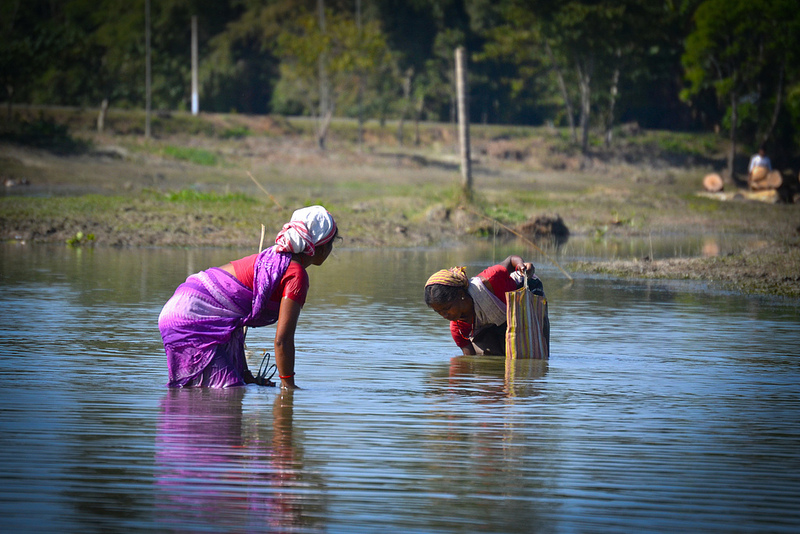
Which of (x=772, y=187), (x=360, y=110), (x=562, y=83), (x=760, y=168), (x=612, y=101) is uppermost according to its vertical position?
(x=562, y=83)

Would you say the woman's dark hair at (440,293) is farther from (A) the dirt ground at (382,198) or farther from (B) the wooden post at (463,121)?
(B) the wooden post at (463,121)

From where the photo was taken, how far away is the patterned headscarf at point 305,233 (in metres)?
5.52

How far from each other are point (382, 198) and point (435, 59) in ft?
78.4

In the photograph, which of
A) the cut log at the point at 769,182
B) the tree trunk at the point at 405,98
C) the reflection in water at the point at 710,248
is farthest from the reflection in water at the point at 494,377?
the tree trunk at the point at 405,98

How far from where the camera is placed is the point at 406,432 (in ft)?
17.6

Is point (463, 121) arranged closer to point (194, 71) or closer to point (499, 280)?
point (499, 280)

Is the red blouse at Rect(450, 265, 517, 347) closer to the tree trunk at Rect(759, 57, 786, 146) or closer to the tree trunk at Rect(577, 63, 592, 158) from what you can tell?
the tree trunk at Rect(759, 57, 786, 146)

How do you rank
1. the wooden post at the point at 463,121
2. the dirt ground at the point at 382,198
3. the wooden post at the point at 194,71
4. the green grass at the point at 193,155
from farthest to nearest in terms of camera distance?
Answer: 1. the wooden post at the point at 194,71
2. the green grass at the point at 193,155
3. the wooden post at the point at 463,121
4. the dirt ground at the point at 382,198

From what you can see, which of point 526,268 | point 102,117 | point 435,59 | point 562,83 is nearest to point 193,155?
point 102,117

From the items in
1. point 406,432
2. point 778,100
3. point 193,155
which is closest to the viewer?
point 406,432

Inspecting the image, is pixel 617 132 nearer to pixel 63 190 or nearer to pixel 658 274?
pixel 63 190

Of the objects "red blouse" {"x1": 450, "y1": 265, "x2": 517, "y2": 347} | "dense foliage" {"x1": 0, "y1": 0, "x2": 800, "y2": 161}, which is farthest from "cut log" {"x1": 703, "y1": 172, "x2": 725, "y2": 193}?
"red blouse" {"x1": 450, "y1": 265, "x2": 517, "y2": 347}

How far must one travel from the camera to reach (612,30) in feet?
130

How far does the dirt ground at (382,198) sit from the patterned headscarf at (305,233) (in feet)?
11.8
